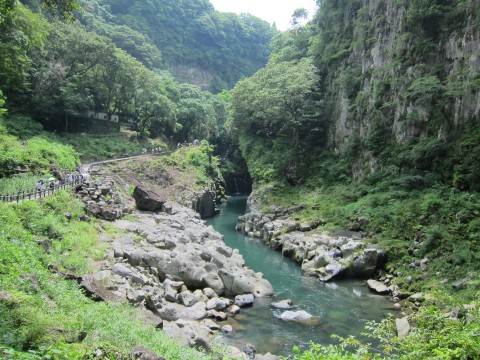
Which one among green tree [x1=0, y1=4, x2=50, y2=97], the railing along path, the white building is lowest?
the railing along path

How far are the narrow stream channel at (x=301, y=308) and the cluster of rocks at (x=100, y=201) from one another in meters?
10.5

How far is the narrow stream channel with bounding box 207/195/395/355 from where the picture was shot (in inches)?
679

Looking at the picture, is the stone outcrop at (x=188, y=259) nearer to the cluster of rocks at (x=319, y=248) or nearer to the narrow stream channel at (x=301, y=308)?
the narrow stream channel at (x=301, y=308)

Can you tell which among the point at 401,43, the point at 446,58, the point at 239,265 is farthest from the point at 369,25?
the point at 239,265

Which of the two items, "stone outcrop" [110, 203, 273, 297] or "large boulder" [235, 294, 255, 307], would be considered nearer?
"large boulder" [235, 294, 255, 307]

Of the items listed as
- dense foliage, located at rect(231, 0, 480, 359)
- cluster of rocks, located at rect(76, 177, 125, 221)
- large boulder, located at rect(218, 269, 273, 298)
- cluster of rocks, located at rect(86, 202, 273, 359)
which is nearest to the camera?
cluster of rocks, located at rect(86, 202, 273, 359)

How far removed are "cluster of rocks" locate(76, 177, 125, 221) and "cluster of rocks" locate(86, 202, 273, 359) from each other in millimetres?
955

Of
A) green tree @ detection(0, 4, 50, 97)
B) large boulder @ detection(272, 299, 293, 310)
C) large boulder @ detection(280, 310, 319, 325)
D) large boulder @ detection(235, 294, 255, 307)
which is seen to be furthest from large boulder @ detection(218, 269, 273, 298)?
green tree @ detection(0, 4, 50, 97)

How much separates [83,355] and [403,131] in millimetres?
33063

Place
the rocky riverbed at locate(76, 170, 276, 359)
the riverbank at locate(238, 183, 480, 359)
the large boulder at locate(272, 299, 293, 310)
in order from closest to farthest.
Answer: the riverbank at locate(238, 183, 480, 359)
the rocky riverbed at locate(76, 170, 276, 359)
the large boulder at locate(272, 299, 293, 310)

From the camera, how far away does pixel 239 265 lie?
25953 mm

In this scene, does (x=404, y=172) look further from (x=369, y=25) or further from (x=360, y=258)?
(x=369, y=25)

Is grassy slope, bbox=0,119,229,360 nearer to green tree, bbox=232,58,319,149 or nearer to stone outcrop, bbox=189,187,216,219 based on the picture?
stone outcrop, bbox=189,187,216,219

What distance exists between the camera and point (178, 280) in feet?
69.7
